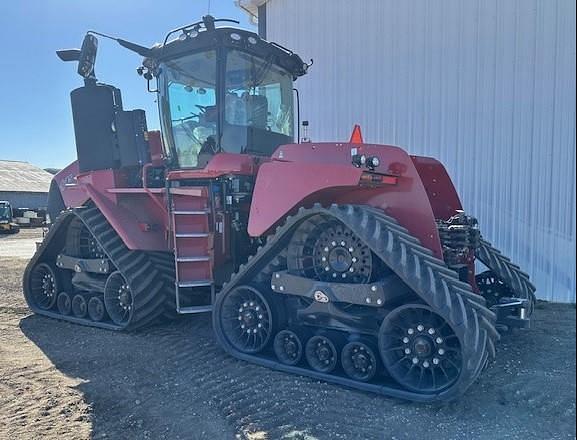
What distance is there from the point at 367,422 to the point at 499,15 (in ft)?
21.4

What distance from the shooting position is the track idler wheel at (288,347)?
4.23 meters

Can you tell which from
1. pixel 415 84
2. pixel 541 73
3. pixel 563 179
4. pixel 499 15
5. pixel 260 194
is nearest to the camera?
pixel 260 194

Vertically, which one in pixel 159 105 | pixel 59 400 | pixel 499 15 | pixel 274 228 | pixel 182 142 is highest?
pixel 499 15

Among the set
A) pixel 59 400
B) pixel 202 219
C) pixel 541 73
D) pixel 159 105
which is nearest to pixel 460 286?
pixel 202 219

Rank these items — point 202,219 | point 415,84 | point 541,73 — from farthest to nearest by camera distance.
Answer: point 415,84 → point 541,73 → point 202,219

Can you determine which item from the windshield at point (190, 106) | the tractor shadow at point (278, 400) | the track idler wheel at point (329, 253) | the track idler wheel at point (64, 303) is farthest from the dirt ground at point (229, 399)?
the windshield at point (190, 106)

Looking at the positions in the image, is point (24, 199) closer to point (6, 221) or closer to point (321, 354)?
point (6, 221)

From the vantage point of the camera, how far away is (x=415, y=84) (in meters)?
8.45

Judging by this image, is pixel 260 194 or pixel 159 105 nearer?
pixel 260 194

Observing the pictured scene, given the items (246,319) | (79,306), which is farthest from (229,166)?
(79,306)

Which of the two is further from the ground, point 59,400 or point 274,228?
point 274,228

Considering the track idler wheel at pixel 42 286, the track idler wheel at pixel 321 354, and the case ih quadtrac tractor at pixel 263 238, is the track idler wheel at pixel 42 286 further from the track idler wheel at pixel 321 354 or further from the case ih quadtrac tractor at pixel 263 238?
the track idler wheel at pixel 321 354

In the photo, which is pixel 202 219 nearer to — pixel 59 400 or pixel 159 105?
pixel 159 105

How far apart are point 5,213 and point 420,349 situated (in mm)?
26895
